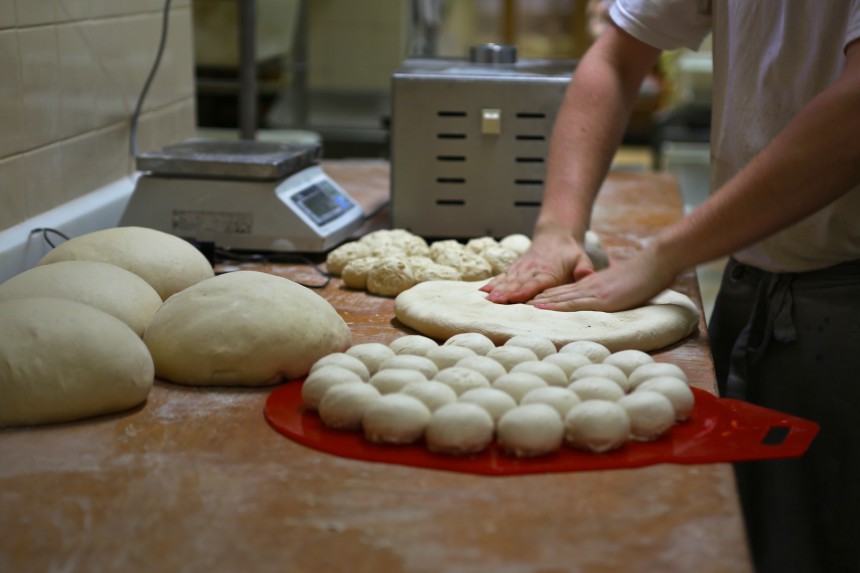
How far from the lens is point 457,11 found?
336 inches

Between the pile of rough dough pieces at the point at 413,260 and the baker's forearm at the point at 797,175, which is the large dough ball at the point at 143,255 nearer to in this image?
the pile of rough dough pieces at the point at 413,260

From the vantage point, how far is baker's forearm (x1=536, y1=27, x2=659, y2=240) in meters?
1.94

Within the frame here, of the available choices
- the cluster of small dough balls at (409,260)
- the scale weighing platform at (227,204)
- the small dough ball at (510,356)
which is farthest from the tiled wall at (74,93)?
the small dough ball at (510,356)

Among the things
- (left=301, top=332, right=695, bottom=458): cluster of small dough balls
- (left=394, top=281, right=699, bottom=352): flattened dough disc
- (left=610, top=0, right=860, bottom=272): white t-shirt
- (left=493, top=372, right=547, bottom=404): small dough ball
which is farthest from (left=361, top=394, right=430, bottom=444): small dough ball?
(left=610, top=0, right=860, bottom=272): white t-shirt

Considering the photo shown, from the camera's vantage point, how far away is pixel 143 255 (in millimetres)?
1621

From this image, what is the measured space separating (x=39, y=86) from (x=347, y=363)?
103 cm

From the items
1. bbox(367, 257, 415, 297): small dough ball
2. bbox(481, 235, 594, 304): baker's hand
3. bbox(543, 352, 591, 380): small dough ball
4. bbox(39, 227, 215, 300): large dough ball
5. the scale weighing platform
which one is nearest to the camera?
bbox(543, 352, 591, 380): small dough ball

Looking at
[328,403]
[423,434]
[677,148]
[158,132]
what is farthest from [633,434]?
[677,148]

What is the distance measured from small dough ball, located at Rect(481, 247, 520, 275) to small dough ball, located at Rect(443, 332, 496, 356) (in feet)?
1.65

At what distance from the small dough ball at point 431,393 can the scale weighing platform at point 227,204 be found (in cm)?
88

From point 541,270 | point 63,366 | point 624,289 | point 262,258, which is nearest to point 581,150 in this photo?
point 541,270

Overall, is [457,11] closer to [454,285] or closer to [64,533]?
[454,285]

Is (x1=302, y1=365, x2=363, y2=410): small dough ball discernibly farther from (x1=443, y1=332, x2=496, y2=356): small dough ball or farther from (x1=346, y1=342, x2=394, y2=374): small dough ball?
(x1=443, y1=332, x2=496, y2=356): small dough ball

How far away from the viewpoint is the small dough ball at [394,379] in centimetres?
122
